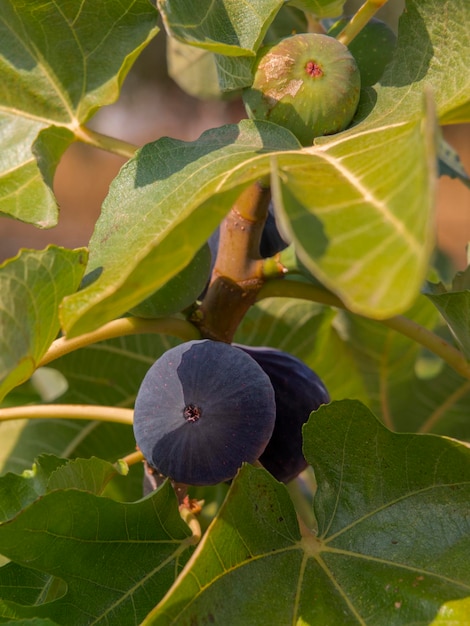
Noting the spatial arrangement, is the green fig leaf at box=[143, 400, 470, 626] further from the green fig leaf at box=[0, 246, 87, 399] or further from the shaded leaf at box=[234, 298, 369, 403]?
the shaded leaf at box=[234, 298, 369, 403]

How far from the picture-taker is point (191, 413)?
0.65 meters

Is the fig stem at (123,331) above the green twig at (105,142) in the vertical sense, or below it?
below

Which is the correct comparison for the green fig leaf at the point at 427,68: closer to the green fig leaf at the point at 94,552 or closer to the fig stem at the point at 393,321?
the fig stem at the point at 393,321

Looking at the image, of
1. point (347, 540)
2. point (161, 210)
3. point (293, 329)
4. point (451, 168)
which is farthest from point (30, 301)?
point (451, 168)

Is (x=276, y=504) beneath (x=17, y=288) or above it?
beneath

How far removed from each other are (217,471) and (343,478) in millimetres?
113

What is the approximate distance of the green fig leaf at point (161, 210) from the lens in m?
0.47

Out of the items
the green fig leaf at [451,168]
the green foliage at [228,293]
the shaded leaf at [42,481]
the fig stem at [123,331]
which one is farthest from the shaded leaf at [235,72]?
the green fig leaf at [451,168]

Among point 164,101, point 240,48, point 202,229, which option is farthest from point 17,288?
point 164,101

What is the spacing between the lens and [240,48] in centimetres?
64

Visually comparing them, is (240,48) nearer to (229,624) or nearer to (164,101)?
(229,624)

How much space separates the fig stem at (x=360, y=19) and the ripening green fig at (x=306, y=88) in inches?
2.7

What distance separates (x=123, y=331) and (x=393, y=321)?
0.86ft

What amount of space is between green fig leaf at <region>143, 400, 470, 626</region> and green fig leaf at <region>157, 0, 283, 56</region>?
0.31 meters
